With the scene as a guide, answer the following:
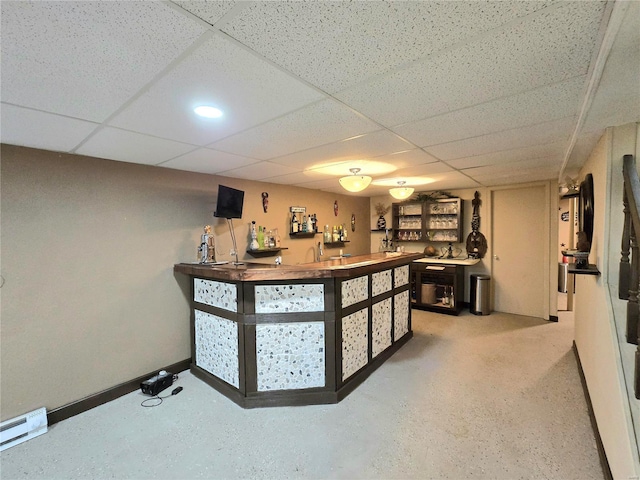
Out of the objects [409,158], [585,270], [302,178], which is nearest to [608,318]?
[585,270]

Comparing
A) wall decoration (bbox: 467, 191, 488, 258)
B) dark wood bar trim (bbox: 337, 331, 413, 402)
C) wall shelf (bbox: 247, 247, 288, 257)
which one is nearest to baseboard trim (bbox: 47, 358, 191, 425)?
wall shelf (bbox: 247, 247, 288, 257)

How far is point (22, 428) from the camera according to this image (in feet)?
7.50

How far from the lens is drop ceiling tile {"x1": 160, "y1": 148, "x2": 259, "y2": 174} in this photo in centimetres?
274

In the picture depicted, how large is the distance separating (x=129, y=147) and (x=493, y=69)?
269cm

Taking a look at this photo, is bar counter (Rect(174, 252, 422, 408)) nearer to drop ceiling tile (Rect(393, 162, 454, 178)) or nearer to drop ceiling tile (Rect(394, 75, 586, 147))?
drop ceiling tile (Rect(394, 75, 586, 147))

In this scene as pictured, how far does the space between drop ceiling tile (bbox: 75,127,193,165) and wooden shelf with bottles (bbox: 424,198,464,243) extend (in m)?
4.90

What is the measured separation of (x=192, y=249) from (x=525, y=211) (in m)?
5.51

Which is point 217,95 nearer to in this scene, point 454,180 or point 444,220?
point 454,180

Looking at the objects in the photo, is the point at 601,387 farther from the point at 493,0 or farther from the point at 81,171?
the point at 81,171

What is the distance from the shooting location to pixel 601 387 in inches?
81.9

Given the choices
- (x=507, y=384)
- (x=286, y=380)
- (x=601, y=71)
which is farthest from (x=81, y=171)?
(x=507, y=384)

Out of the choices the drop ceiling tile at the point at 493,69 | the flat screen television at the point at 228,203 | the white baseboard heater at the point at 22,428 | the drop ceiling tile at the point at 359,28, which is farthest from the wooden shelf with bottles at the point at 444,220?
the white baseboard heater at the point at 22,428

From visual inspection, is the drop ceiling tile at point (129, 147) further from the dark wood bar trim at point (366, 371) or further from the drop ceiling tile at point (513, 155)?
the drop ceiling tile at point (513, 155)

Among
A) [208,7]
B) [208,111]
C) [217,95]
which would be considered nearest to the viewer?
[208,7]
